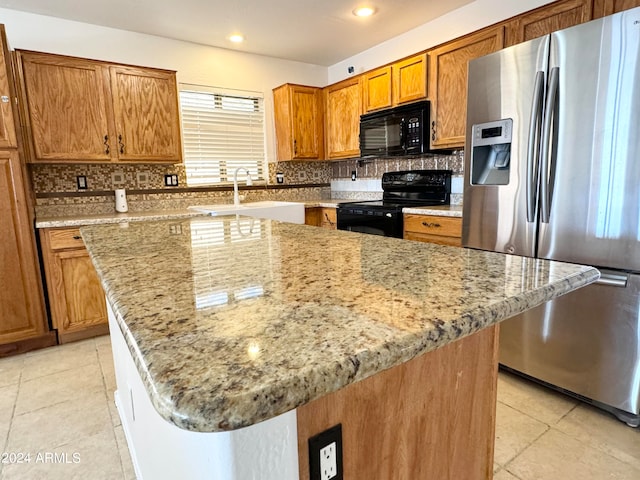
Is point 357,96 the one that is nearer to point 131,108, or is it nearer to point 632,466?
point 131,108

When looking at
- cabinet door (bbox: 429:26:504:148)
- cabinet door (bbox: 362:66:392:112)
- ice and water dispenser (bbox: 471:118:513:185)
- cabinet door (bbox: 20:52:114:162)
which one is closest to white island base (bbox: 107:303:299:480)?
ice and water dispenser (bbox: 471:118:513:185)

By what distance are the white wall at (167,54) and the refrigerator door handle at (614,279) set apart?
332 centimetres

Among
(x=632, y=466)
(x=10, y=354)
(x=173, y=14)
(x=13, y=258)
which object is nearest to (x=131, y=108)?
(x=173, y=14)

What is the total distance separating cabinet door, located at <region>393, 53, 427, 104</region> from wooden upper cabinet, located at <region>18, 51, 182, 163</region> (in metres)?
1.99

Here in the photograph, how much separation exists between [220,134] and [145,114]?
0.89 m

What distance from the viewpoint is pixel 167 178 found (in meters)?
3.63

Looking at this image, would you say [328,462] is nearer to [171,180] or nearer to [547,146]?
[547,146]

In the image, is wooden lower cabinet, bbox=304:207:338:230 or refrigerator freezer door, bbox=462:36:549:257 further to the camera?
wooden lower cabinet, bbox=304:207:338:230

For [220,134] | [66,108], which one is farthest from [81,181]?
[220,134]

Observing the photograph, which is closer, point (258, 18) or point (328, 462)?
point (328, 462)

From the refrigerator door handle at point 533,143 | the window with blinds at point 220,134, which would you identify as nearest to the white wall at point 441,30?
the refrigerator door handle at point 533,143

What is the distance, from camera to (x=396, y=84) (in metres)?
3.39

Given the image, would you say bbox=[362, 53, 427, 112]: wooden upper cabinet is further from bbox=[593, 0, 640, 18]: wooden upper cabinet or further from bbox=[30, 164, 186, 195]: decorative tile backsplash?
bbox=[30, 164, 186, 195]: decorative tile backsplash

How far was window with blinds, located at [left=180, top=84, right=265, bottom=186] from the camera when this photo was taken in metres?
3.77
